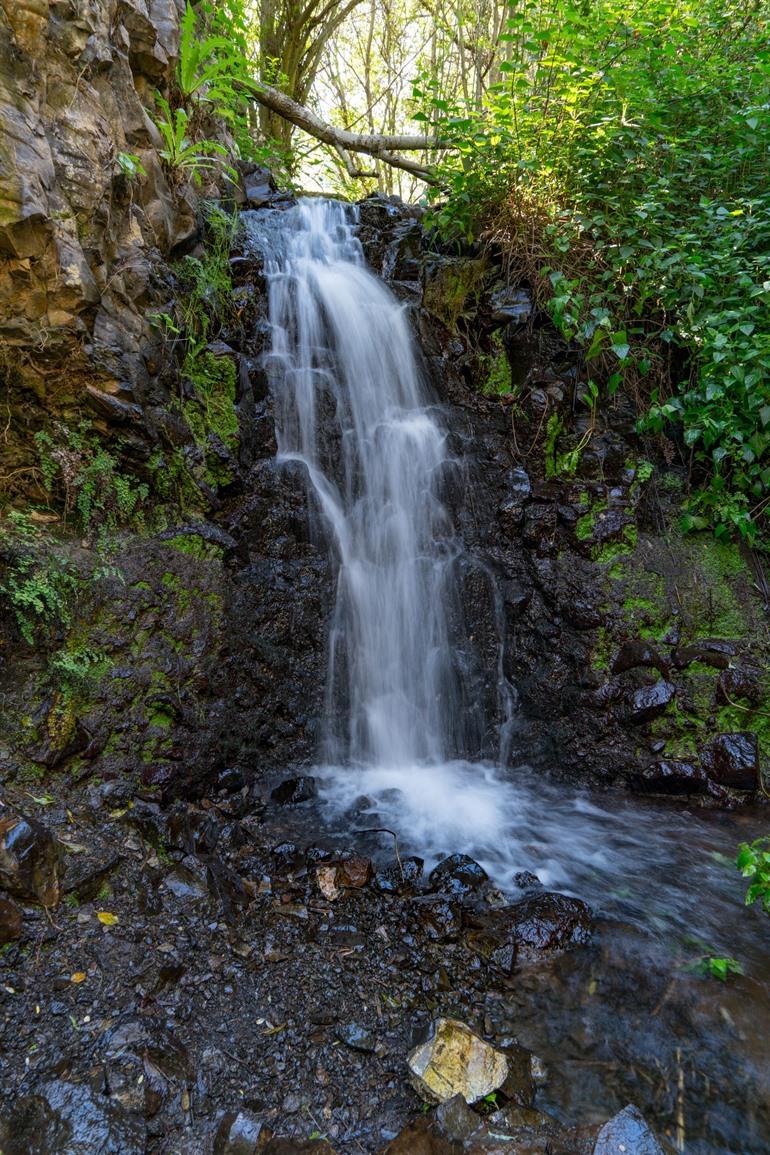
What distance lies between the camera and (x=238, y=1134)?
1.94m

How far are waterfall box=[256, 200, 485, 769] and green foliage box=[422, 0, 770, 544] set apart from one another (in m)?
1.59

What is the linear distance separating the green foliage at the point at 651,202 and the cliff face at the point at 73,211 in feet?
9.91

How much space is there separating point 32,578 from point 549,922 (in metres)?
3.34

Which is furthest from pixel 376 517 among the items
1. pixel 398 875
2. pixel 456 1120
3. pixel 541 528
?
pixel 456 1120

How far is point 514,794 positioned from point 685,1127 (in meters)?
2.28

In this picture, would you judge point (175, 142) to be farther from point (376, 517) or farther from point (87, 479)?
point (376, 517)

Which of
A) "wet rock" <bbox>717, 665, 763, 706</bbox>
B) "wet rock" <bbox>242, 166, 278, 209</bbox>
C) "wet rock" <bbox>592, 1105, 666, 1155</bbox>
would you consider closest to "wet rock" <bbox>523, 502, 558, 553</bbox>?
"wet rock" <bbox>717, 665, 763, 706</bbox>

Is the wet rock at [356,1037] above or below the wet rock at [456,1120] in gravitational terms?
above

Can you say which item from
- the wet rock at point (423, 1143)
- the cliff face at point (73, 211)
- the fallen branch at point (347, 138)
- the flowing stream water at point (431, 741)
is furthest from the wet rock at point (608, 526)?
the fallen branch at point (347, 138)

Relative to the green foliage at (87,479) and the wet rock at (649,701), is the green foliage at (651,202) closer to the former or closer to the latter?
the wet rock at (649,701)

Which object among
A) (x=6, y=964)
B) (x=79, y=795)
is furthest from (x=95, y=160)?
(x=6, y=964)

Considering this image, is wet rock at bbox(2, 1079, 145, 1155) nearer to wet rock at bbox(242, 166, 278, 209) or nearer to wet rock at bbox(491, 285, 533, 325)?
wet rock at bbox(491, 285, 533, 325)

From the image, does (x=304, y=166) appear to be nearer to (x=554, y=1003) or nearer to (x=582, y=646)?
(x=582, y=646)

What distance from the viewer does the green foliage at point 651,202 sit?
15.4ft
